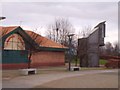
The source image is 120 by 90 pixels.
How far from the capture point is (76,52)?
4934 centimetres

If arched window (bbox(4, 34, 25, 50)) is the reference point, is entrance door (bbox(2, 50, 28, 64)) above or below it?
below

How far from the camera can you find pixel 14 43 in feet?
131

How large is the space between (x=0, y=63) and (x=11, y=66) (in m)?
2.02

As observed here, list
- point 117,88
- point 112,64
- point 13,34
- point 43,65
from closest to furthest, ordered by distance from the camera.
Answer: point 117,88
point 13,34
point 43,65
point 112,64

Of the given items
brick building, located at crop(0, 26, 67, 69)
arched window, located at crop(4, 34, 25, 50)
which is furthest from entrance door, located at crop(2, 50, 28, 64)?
arched window, located at crop(4, 34, 25, 50)

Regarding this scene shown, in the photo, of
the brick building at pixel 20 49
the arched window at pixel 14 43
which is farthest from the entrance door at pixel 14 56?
the arched window at pixel 14 43

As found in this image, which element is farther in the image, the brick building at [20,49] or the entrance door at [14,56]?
the entrance door at [14,56]

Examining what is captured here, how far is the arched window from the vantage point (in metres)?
38.8

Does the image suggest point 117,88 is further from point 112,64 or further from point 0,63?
point 112,64

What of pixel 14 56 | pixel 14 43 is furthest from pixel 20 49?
pixel 14 56

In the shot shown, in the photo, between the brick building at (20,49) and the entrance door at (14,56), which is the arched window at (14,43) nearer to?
the brick building at (20,49)

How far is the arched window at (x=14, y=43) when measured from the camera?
127 ft

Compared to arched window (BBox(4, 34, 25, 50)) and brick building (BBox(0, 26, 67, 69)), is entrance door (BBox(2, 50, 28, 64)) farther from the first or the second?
arched window (BBox(4, 34, 25, 50))

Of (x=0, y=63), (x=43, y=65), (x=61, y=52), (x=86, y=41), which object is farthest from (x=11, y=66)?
(x=86, y=41)
